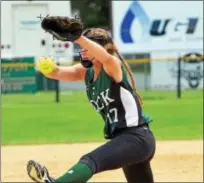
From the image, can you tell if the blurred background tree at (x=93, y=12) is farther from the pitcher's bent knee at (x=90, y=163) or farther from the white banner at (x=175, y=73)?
the pitcher's bent knee at (x=90, y=163)

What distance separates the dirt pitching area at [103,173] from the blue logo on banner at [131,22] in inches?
498

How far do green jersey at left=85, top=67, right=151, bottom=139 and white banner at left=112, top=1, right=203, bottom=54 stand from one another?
18.5 m

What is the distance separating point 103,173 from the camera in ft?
28.3

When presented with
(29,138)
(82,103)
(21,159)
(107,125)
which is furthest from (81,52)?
(82,103)

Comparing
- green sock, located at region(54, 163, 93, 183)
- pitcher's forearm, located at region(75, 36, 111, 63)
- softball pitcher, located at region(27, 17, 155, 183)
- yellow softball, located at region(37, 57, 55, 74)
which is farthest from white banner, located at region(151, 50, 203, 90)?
green sock, located at region(54, 163, 93, 183)

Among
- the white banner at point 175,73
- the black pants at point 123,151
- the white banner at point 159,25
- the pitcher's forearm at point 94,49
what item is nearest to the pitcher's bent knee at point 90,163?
the black pants at point 123,151

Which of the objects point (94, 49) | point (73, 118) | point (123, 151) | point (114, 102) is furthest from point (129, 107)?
point (73, 118)

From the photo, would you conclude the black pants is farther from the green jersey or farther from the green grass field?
the green grass field

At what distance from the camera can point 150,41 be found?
76.9ft

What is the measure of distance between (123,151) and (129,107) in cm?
40

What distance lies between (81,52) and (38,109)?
11.9m

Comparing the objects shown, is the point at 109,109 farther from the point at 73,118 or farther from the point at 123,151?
the point at 73,118

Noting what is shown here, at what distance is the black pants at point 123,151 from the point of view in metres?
4.54

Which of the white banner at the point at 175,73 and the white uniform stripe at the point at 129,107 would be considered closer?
the white uniform stripe at the point at 129,107
